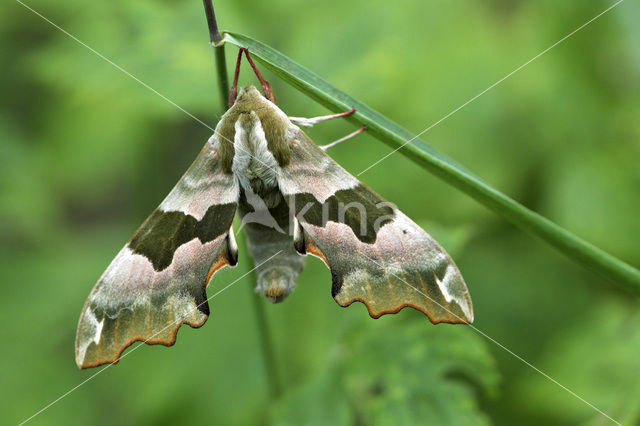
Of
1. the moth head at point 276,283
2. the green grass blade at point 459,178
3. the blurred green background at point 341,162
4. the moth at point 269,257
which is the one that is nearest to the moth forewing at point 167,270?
the moth at point 269,257

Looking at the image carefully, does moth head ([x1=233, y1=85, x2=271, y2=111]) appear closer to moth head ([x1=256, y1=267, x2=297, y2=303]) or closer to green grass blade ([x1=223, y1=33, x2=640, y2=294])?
green grass blade ([x1=223, y1=33, x2=640, y2=294])

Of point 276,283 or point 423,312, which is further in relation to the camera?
point 276,283

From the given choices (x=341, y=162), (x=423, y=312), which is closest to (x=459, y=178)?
(x=423, y=312)

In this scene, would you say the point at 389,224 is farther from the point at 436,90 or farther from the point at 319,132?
the point at 436,90

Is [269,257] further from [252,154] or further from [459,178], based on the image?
[459,178]

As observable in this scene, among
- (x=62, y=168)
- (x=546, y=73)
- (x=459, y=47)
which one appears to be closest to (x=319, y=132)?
(x=459, y=47)

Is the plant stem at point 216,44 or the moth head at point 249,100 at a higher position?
the plant stem at point 216,44

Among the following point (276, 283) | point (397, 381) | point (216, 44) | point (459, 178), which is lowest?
point (397, 381)

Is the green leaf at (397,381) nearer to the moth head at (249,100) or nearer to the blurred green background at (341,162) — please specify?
the blurred green background at (341,162)
